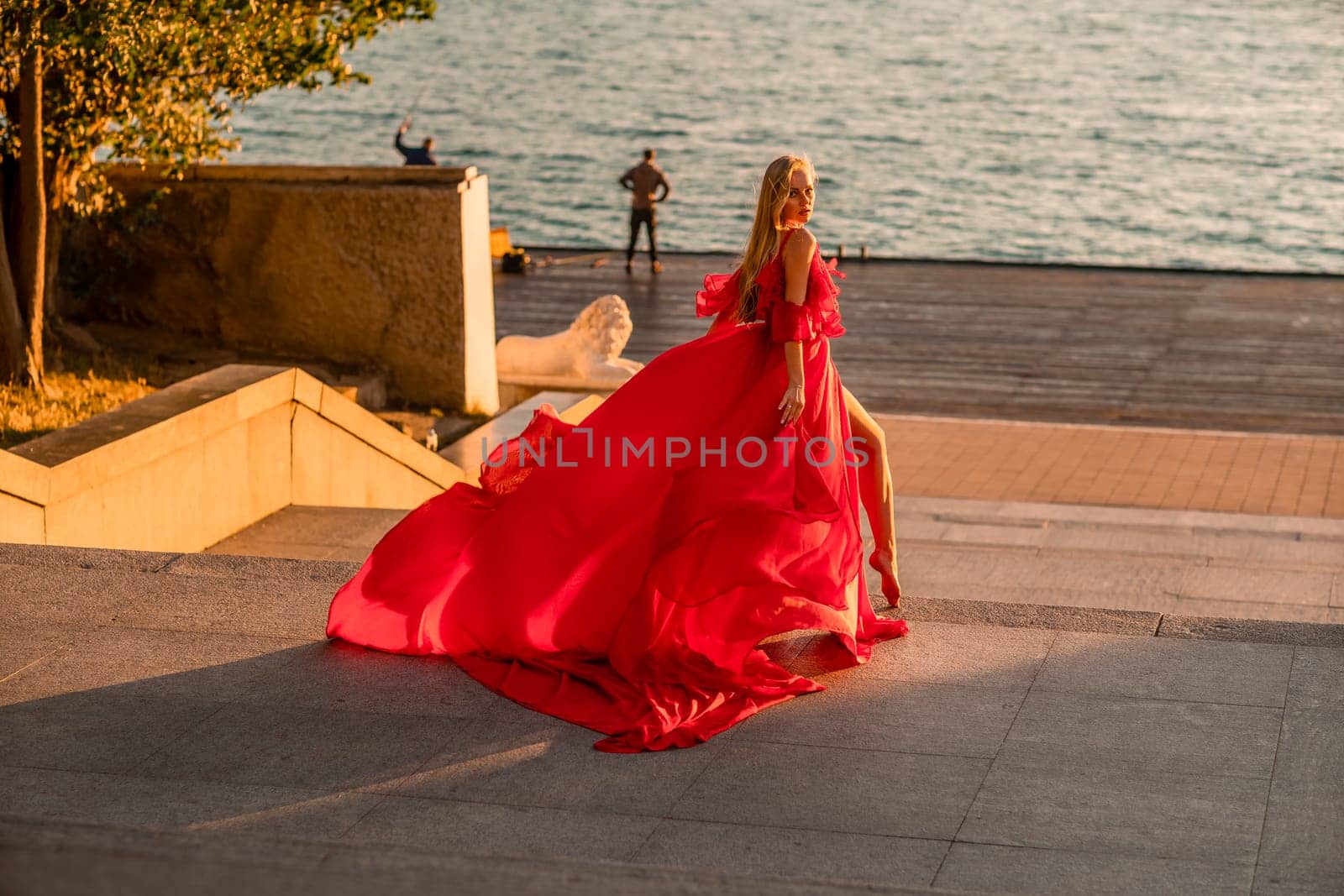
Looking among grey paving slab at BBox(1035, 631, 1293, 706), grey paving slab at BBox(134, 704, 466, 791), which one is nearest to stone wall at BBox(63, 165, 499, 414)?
grey paving slab at BBox(134, 704, 466, 791)

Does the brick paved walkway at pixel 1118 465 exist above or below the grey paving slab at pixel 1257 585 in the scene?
below

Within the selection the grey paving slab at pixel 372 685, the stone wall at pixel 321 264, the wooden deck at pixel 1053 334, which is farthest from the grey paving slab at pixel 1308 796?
the wooden deck at pixel 1053 334

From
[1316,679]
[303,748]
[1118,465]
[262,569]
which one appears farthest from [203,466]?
[1118,465]

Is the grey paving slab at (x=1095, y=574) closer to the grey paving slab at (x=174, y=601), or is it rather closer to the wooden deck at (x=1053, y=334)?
the grey paving slab at (x=174, y=601)

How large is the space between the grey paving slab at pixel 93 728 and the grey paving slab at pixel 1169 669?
289 cm

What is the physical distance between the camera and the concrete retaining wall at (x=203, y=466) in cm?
773

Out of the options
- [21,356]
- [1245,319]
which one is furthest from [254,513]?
[1245,319]

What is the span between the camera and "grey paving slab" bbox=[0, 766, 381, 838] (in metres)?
4.53

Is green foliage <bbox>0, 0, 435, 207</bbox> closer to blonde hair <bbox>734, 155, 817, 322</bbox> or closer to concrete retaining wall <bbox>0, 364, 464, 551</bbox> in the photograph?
concrete retaining wall <bbox>0, 364, 464, 551</bbox>

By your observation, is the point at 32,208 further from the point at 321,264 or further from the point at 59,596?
the point at 59,596

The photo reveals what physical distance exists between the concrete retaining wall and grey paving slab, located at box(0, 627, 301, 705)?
1.76 meters

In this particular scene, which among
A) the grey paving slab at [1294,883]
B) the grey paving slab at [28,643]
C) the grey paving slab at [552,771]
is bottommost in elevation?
the grey paving slab at [28,643]

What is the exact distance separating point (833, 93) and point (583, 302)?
1628 inches

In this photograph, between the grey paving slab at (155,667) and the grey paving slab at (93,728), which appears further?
the grey paving slab at (155,667)
